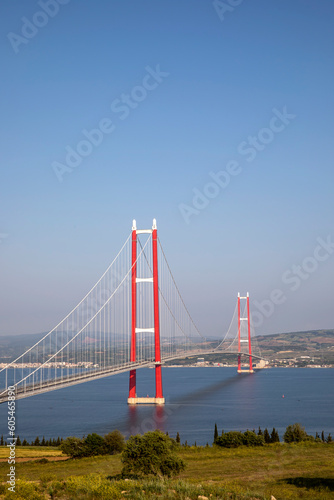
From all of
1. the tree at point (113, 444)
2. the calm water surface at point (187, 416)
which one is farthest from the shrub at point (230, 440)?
the tree at point (113, 444)

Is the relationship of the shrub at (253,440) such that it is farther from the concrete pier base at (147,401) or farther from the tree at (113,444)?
the concrete pier base at (147,401)

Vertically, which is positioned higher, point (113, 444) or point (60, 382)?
point (60, 382)

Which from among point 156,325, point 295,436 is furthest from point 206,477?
point 156,325

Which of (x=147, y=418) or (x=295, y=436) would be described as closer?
(x=295, y=436)

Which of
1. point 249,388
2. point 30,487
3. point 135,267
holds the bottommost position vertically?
point 249,388

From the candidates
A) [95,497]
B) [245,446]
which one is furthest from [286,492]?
[245,446]

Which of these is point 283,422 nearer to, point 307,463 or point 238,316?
point 307,463

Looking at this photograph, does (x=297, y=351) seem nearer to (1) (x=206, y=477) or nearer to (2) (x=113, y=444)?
(2) (x=113, y=444)
